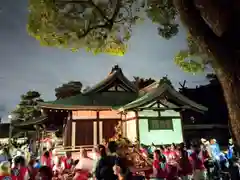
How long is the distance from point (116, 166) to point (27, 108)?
37238mm

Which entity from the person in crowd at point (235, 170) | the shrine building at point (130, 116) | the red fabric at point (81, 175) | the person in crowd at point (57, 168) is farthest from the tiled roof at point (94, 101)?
the red fabric at point (81, 175)

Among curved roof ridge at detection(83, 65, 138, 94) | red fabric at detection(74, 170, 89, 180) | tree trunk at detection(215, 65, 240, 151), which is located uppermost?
curved roof ridge at detection(83, 65, 138, 94)

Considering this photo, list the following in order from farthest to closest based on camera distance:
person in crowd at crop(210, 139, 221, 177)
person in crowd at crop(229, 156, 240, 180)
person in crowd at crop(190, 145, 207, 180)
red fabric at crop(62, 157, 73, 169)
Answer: person in crowd at crop(210, 139, 221, 177)
person in crowd at crop(229, 156, 240, 180)
red fabric at crop(62, 157, 73, 169)
person in crowd at crop(190, 145, 207, 180)

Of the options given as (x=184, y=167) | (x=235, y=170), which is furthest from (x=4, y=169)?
(x=235, y=170)

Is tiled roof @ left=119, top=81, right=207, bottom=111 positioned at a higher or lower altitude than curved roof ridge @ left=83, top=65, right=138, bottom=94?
lower

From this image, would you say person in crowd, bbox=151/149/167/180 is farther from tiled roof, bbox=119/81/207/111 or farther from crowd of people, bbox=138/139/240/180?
tiled roof, bbox=119/81/207/111

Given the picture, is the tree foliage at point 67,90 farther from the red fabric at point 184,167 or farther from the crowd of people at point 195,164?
the red fabric at point 184,167

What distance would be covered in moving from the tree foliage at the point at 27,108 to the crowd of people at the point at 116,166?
26.4 metres

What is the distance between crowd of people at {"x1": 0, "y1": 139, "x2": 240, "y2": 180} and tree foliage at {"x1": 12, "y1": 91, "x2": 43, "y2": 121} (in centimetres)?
2638

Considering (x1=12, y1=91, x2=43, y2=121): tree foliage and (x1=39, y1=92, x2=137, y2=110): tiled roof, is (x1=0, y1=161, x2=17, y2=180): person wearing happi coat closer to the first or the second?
(x1=39, y1=92, x2=137, y2=110): tiled roof

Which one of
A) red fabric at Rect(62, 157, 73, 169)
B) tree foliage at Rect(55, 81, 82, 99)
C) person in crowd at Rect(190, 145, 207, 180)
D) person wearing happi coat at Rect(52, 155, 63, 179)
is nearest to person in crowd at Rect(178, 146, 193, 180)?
person in crowd at Rect(190, 145, 207, 180)

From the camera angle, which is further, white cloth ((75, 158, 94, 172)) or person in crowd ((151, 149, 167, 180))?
person in crowd ((151, 149, 167, 180))

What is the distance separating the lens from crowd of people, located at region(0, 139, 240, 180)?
436cm

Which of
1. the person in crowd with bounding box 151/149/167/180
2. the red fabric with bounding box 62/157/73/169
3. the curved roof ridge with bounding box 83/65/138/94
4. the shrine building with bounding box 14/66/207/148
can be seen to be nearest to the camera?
the person in crowd with bounding box 151/149/167/180
